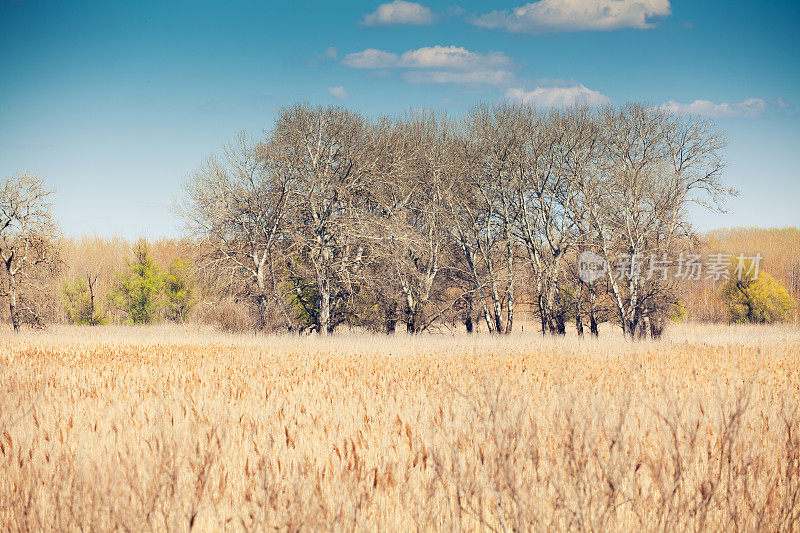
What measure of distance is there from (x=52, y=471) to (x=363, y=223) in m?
17.7

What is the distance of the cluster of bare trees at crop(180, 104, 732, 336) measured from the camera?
2183 cm

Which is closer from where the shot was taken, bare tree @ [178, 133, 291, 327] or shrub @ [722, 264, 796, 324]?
bare tree @ [178, 133, 291, 327]

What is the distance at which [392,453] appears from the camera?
4371 mm

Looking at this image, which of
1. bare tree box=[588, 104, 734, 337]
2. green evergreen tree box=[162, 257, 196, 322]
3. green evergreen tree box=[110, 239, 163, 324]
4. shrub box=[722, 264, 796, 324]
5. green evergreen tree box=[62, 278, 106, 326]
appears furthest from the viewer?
green evergreen tree box=[62, 278, 106, 326]

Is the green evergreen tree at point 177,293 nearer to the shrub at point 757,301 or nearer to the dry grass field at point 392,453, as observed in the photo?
the dry grass field at point 392,453

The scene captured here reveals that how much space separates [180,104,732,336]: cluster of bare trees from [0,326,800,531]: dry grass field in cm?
1221

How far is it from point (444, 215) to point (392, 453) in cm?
1934

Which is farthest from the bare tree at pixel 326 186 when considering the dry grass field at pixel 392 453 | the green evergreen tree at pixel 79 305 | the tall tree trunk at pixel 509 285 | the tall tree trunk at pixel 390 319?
the green evergreen tree at pixel 79 305

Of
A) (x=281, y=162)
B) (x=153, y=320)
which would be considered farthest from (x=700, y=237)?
(x=153, y=320)

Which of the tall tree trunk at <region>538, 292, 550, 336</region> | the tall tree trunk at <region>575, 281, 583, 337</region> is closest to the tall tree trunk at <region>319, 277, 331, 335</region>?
the tall tree trunk at <region>538, 292, 550, 336</region>

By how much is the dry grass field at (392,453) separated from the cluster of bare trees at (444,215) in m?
12.2

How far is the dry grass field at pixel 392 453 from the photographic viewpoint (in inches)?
124

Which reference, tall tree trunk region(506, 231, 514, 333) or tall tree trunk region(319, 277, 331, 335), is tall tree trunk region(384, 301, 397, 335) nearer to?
tall tree trunk region(319, 277, 331, 335)

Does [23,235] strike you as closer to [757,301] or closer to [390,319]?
[390,319]
